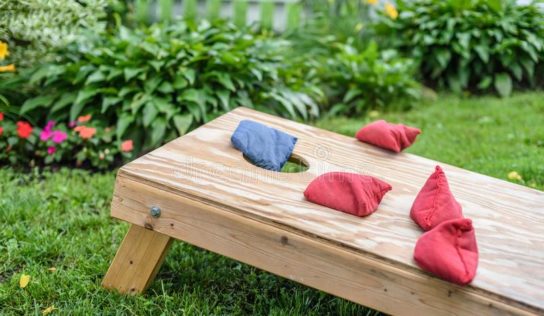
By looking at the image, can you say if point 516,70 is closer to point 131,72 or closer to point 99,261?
point 131,72

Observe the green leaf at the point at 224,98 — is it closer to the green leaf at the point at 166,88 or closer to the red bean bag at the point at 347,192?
the green leaf at the point at 166,88

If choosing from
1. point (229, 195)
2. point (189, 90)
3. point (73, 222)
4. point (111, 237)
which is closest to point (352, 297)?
point (229, 195)

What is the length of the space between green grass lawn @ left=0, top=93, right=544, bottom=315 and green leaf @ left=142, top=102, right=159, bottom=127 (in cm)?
39

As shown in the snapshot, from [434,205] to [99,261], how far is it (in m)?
1.49

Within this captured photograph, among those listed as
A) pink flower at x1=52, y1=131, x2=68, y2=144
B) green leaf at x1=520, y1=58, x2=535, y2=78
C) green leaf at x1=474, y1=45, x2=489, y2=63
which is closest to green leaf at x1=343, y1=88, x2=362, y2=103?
green leaf at x1=474, y1=45, x2=489, y2=63

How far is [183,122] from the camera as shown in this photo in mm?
3859

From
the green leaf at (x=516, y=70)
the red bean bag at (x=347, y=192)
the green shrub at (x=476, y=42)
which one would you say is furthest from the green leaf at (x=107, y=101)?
the green leaf at (x=516, y=70)

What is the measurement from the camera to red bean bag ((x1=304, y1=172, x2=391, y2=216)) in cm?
217

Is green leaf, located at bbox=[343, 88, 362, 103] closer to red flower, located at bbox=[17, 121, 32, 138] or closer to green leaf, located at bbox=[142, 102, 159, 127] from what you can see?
green leaf, located at bbox=[142, 102, 159, 127]

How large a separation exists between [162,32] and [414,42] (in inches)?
90.9

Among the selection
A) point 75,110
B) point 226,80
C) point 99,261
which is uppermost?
point 226,80

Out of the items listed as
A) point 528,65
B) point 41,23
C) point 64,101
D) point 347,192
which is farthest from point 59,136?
point 528,65

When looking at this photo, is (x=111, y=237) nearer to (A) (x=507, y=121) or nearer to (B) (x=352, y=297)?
(B) (x=352, y=297)

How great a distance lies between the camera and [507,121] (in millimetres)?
4656
